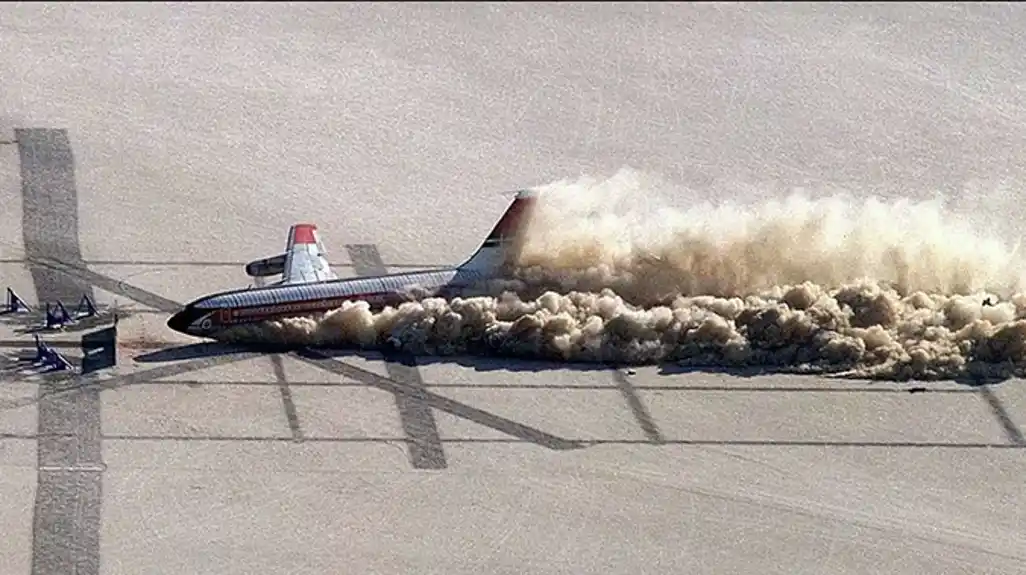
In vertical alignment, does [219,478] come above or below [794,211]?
below

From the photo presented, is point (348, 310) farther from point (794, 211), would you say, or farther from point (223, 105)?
point (223, 105)

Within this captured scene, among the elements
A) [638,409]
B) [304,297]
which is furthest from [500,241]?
[638,409]

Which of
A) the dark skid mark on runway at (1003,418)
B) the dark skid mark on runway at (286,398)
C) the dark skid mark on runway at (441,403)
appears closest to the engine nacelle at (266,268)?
the dark skid mark on runway at (441,403)

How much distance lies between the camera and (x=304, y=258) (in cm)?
6862

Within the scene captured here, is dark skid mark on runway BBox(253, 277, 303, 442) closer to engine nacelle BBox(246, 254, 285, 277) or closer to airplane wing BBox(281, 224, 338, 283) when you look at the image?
airplane wing BBox(281, 224, 338, 283)

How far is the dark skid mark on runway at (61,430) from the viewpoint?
173 feet

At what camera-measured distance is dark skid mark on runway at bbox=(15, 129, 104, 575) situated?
5269 centimetres

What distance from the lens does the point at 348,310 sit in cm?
6481

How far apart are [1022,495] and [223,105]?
39045 mm

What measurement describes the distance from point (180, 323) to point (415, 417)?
24.5ft

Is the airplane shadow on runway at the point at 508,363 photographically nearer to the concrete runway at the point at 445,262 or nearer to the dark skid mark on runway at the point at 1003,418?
the concrete runway at the point at 445,262

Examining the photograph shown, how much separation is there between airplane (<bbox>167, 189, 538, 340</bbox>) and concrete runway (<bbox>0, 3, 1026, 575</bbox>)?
1.25 m

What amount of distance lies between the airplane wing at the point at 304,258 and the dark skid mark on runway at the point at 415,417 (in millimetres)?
4321

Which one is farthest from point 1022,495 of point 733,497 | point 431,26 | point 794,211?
point 431,26
